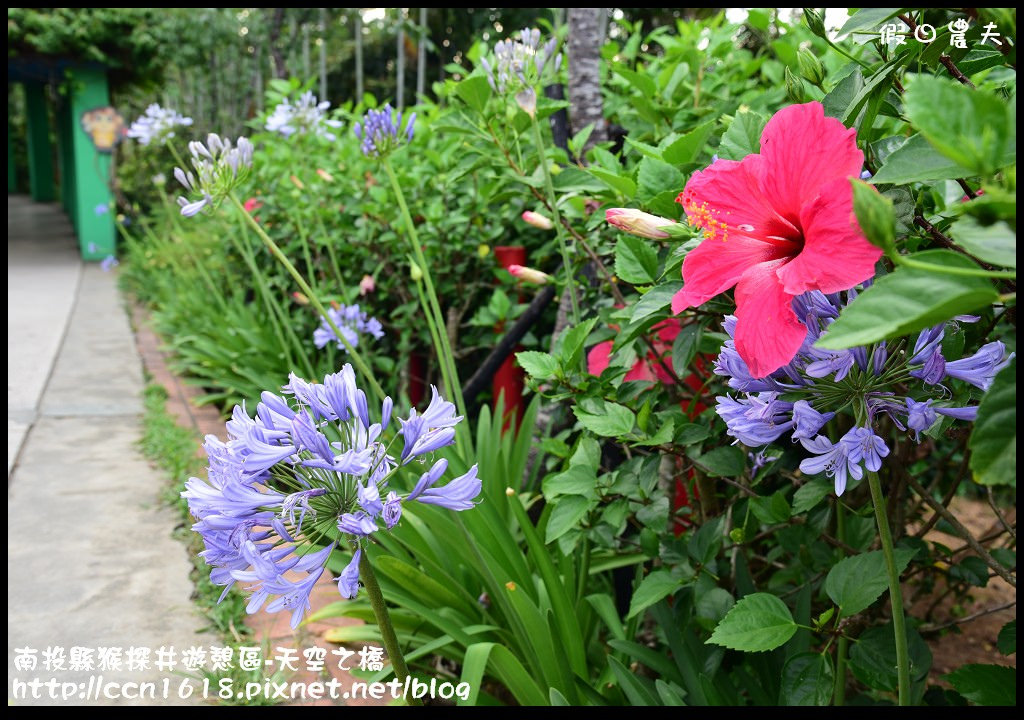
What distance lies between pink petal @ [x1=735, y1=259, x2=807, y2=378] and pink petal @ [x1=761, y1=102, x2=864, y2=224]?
78mm

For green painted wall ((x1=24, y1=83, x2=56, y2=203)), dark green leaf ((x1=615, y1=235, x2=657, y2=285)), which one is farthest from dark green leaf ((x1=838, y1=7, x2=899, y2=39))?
green painted wall ((x1=24, y1=83, x2=56, y2=203))

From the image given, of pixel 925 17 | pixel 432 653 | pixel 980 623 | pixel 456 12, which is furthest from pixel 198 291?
pixel 456 12

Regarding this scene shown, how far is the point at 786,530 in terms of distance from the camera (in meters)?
1.40

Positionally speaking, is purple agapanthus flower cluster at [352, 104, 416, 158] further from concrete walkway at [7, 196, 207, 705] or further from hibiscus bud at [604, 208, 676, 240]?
concrete walkway at [7, 196, 207, 705]

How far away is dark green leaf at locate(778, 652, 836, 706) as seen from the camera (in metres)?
1.09

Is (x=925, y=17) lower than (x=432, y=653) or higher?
higher

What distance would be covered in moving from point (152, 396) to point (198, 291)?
3.45 feet

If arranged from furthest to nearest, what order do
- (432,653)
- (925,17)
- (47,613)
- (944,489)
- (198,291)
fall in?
(198,291)
(944,489)
(47,613)
(432,653)
(925,17)

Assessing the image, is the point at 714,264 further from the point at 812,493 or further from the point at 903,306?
the point at 812,493

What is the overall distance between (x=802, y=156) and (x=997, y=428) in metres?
0.33

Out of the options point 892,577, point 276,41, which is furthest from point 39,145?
point 892,577

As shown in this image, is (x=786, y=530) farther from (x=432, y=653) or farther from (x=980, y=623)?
(x=980, y=623)

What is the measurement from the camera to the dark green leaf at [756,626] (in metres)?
1.02

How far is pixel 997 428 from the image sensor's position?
549mm
